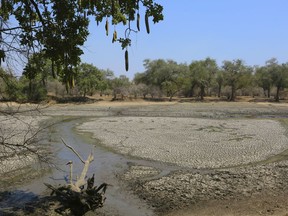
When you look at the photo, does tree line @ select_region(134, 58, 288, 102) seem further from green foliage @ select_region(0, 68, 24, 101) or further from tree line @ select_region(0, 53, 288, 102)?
green foliage @ select_region(0, 68, 24, 101)

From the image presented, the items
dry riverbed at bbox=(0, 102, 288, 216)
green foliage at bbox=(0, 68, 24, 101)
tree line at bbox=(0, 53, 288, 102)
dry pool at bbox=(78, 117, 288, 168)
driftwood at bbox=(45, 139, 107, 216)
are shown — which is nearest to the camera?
green foliage at bbox=(0, 68, 24, 101)

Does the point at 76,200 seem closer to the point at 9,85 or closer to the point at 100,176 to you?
the point at 9,85

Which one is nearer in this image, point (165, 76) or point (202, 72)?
point (202, 72)

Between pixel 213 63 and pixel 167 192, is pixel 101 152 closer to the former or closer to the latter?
pixel 167 192

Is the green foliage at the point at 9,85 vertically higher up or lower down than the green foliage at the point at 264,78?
→ lower down

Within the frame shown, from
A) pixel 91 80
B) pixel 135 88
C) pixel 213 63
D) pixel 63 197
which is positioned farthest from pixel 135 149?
pixel 213 63

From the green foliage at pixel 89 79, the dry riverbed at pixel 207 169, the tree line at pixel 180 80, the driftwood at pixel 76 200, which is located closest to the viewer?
the driftwood at pixel 76 200

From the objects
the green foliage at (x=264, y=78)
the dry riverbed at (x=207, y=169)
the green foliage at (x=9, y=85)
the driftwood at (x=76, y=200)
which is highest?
the green foliage at (x=264, y=78)

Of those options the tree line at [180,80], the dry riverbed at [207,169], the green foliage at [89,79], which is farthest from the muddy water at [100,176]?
the tree line at [180,80]

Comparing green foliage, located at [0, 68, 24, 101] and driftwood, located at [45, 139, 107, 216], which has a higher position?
green foliage, located at [0, 68, 24, 101]

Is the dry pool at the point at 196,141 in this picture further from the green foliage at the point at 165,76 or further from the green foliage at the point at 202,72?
the green foliage at the point at 202,72

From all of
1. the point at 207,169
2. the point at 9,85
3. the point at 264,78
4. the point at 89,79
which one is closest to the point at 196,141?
the point at 207,169

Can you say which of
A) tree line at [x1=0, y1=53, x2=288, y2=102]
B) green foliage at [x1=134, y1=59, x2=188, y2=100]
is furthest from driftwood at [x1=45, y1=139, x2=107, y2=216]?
green foliage at [x1=134, y1=59, x2=188, y2=100]

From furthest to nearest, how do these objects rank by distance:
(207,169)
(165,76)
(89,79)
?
(165,76), (89,79), (207,169)
